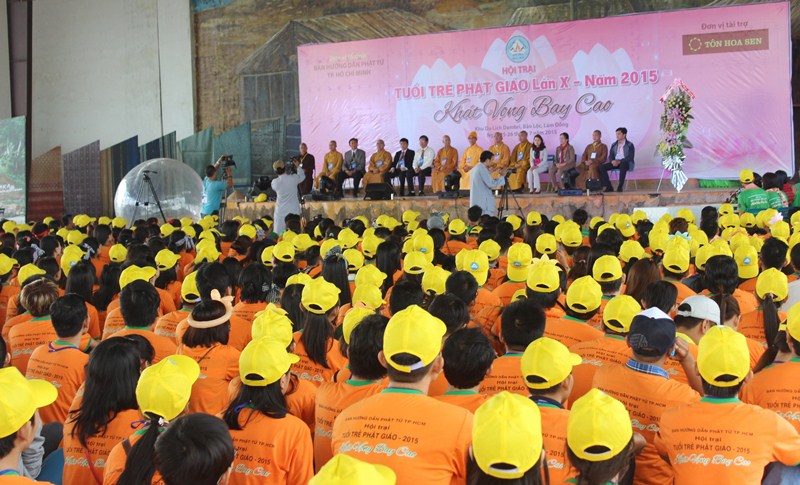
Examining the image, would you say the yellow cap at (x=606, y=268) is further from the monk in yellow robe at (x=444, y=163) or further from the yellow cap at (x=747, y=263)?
the monk in yellow robe at (x=444, y=163)

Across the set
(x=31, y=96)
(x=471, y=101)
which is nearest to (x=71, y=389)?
(x=471, y=101)

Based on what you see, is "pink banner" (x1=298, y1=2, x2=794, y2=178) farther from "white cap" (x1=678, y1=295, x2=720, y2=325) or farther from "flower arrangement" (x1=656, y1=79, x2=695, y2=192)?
"white cap" (x1=678, y1=295, x2=720, y2=325)

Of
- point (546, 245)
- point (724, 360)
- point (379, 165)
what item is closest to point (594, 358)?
point (724, 360)

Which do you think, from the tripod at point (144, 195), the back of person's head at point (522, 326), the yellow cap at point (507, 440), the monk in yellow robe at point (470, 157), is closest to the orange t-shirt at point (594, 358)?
the back of person's head at point (522, 326)

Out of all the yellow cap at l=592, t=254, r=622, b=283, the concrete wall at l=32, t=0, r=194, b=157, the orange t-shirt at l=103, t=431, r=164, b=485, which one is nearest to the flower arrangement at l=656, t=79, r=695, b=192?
the yellow cap at l=592, t=254, r=622, b=283

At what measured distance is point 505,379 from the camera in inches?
118

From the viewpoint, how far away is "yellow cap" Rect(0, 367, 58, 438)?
2092mm

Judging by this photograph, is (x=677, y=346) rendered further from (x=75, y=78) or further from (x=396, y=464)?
(x=75, y=78)

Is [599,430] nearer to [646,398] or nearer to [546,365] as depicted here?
[546,365]

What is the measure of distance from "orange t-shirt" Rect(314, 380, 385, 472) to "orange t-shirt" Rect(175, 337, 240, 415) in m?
0.37

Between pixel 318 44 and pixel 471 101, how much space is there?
11.0 feet

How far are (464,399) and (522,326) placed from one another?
0.65 m

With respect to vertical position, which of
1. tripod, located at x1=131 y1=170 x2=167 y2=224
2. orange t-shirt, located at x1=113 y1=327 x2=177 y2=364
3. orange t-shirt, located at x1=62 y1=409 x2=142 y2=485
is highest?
tripod, located at x1=131 y1=170 x2=167 y2=224

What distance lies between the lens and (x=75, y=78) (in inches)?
731
